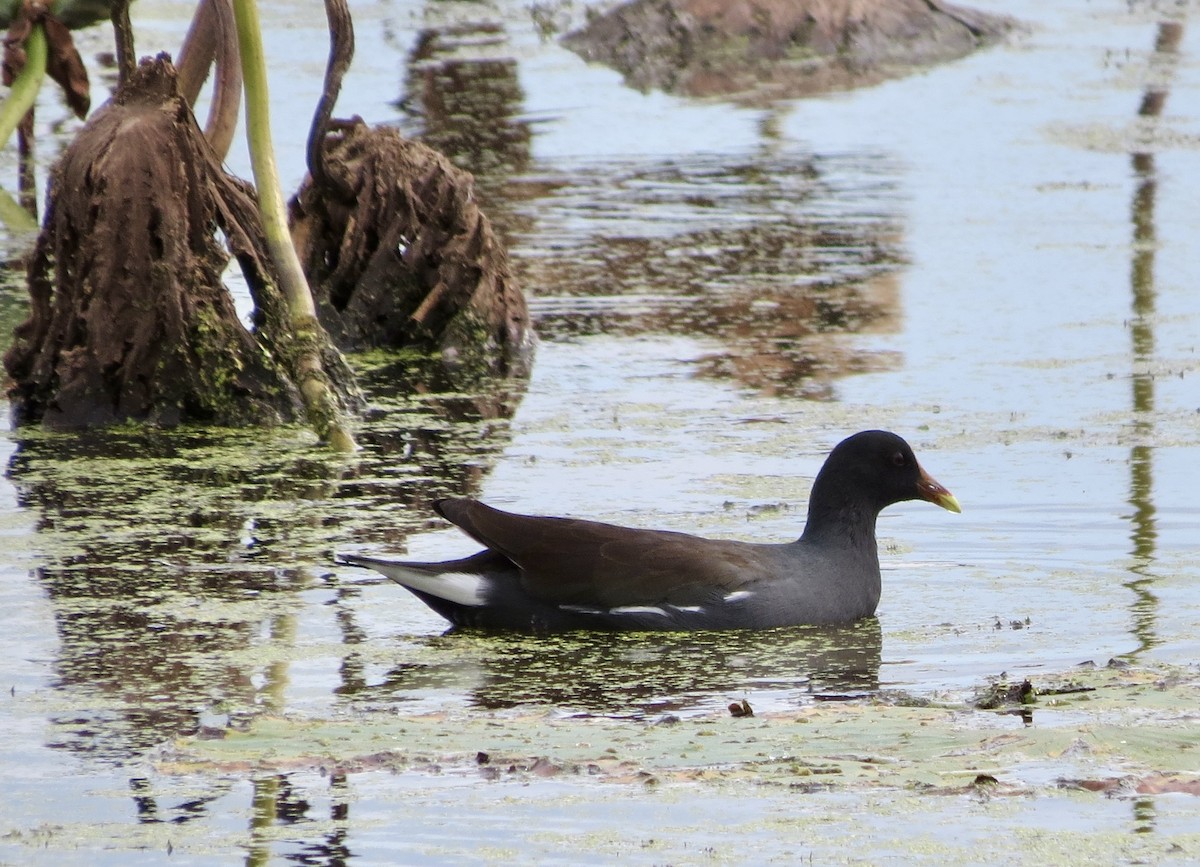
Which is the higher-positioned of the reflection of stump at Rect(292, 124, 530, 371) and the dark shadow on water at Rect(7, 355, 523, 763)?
the reflection of stump at Rect(292, 124, 530, 371)

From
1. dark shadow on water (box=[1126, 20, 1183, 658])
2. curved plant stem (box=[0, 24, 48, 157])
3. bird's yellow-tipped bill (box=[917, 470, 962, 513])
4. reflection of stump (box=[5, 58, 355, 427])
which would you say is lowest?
dark shadow on water (box=[1126, 20, 1183, 658])

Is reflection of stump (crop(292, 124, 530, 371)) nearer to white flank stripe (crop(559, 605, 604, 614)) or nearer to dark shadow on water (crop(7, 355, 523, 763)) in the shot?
dark shadow on water (crop(7, 355, 523, 763))

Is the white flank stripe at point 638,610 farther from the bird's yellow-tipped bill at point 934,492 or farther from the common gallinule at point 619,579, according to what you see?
the bird's yellow-tipped bill at point 934,492

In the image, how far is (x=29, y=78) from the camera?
10258 millimetres

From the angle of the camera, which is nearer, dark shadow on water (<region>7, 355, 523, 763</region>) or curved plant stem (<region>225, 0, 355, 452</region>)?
dark shadow on water (<region>7, 355, 523, 763</region>)

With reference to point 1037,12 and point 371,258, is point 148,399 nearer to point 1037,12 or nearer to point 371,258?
point 371,258

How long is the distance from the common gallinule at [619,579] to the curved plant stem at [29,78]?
490cm

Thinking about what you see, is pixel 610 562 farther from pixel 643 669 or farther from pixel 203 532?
pixel 203 532

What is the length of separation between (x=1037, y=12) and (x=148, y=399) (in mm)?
13857

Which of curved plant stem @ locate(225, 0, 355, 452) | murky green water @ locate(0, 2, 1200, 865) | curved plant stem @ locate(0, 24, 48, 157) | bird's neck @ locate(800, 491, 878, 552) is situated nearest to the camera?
murky green water @ locate(0, 2, 1200, 865)

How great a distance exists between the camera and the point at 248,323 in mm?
9453

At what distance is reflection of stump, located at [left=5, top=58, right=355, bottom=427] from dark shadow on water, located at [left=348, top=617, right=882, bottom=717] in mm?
2438

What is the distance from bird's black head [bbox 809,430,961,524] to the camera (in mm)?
6336

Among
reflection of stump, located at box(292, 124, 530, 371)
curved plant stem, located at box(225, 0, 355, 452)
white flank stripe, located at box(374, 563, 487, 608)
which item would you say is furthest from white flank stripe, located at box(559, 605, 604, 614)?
reflection of stump, located at box(292, 124, 530, 371)
